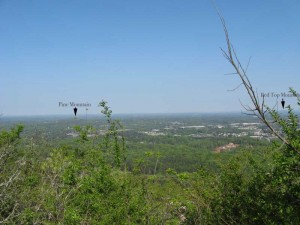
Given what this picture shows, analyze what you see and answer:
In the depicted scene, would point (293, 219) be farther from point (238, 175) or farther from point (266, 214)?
point (238, 175)

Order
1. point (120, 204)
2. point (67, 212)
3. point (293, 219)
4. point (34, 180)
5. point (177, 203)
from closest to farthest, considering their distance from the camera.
Result: point (293, 219)
point (67, 212)
point (120, 204)
point (177, 203)
point (34, 180)

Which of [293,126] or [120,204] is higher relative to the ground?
[293,126]

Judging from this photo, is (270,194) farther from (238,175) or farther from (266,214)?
(238,175)

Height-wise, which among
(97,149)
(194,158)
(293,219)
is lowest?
(194,158)

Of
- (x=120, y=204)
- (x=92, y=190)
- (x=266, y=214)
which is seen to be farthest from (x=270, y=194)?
(x=92, y=190)

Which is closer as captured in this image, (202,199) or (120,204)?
(120,204)

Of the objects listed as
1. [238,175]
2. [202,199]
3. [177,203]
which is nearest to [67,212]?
[177,203]

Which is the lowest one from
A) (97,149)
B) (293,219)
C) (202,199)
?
(202,199)

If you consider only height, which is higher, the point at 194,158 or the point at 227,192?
the point at 227,192

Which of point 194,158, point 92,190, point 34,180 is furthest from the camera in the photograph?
point 194,158
